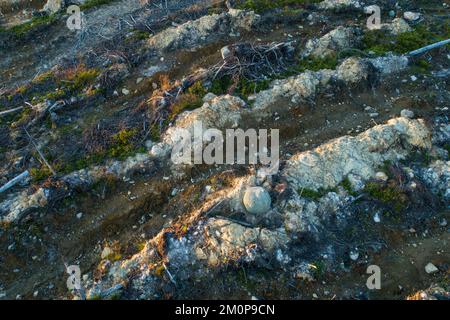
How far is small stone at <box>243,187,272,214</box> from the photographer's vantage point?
28.0ft

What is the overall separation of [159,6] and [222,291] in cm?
1025

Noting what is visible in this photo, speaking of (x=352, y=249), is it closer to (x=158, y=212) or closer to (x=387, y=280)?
(x=387, y=280)

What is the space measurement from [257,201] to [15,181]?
5414 mm

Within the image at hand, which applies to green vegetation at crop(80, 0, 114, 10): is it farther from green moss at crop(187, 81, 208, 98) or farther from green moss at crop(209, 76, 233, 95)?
green moss at crop(209, 76, 233, 95)

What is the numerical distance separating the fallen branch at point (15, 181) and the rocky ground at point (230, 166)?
0.03 m

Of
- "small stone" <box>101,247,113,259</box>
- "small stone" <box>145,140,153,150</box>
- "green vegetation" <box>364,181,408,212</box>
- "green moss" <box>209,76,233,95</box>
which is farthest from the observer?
"green moss" <box>209,76,233,95</box>

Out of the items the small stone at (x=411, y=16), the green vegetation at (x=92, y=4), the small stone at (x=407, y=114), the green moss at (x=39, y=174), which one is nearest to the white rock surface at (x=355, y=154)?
the small stone at (x=407, y=114)

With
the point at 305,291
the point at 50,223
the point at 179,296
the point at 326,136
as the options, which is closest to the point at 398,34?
the point at 326,136

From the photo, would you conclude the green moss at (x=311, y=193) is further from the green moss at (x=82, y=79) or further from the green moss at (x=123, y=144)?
the green moss at (x=82, y=79)

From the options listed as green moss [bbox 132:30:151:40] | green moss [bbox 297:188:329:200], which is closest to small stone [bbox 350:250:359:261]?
green moss [bbox 297:188:329:200]

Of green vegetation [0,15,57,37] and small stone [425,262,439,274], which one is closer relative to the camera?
small stone [425,262,439,274]

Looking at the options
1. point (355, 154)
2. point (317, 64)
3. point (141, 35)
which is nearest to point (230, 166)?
point (355, 154)

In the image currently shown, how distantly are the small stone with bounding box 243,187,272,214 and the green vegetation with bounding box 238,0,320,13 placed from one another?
738 centimetres

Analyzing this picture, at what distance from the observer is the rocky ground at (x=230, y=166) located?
809cm
